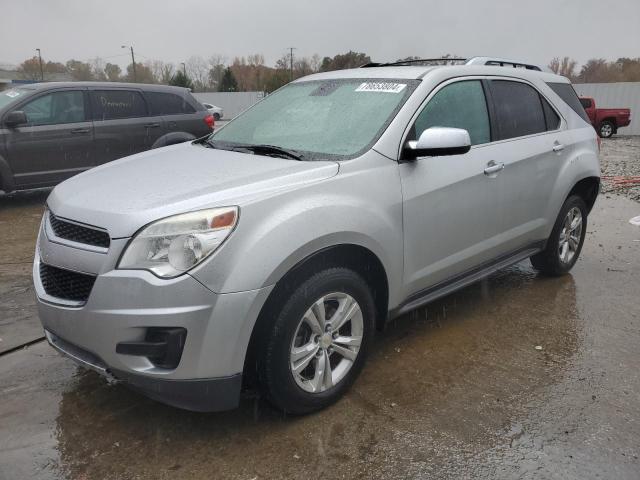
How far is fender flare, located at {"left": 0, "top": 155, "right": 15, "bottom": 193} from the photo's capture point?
737cm

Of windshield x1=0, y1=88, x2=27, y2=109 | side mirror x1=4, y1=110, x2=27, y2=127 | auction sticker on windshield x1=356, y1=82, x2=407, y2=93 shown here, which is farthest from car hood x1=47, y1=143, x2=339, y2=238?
windshield x1=0, y1=88, x2=27, y2=109

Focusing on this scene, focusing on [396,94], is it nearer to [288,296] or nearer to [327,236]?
[327,236]

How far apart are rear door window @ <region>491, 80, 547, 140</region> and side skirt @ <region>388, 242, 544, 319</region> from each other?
895 millimetres

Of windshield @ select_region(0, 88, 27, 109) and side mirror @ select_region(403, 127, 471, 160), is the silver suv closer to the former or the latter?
side mirror @ select_region(403, 127, 471, 160)

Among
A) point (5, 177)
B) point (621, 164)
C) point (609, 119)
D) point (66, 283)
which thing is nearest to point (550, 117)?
point (66, 283)

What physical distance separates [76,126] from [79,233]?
5990 mm

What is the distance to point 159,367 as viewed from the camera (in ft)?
7.95

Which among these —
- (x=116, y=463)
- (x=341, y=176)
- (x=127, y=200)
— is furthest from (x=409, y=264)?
(x=116, y=463)

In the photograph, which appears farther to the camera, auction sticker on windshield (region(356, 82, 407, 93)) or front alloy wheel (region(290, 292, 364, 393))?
auction sticker on windshield (region(356, 82, 407, 93))

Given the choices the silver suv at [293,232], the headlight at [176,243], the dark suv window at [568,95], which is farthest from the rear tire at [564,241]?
the headlight at [176,243]

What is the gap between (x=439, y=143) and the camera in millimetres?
3096

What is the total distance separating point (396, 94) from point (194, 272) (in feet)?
5.94

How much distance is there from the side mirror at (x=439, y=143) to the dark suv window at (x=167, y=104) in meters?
6.50

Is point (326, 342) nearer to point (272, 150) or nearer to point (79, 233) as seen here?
point (272, 150)
